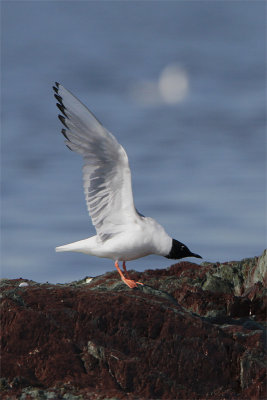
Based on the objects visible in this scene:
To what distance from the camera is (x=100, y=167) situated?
39.3 feet

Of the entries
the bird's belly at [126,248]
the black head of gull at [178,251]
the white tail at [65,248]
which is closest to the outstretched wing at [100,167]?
the bird's belly at [126,248]

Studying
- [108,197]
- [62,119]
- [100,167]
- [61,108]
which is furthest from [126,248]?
[61,108]

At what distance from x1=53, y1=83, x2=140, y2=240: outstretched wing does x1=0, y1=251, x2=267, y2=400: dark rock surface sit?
103 inches

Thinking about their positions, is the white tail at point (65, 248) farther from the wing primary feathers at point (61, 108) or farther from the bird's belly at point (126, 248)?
the wing primary feathers at point (61, 108)

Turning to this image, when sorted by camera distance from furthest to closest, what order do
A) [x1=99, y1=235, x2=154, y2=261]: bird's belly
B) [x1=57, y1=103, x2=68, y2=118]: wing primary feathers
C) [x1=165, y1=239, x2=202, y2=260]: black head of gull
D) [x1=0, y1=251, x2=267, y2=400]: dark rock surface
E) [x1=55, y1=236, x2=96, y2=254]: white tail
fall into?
[x1=55, y1=236, x2=96, y2=254]: white tail < [x1=165, y1=239, x2=202, y2=260]: black head of gull < [x1=99, y1=235, x2=154, y2=261]: bird's belly < [x1=57, y1=103, x2=68, y2=118]: wing primary feathers < [x1=0, y1=251, x2=267, y2=400]: dark rock surface

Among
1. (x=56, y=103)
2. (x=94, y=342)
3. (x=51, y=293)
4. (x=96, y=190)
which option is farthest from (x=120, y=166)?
(x=94, y=342)

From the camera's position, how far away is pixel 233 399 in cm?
858

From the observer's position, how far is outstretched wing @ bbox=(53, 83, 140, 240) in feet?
38.0

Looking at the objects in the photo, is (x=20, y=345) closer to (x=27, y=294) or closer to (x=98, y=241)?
(x=27, y=294)

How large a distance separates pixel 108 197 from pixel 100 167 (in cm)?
73

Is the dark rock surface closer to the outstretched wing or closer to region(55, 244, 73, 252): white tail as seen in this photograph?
the outstretched wing

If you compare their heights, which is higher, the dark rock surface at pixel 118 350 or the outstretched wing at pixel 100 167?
the outstretched wing at pixel 100 167

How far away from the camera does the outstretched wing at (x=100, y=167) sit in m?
11.6

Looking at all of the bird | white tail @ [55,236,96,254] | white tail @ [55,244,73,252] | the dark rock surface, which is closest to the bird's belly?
the bird
